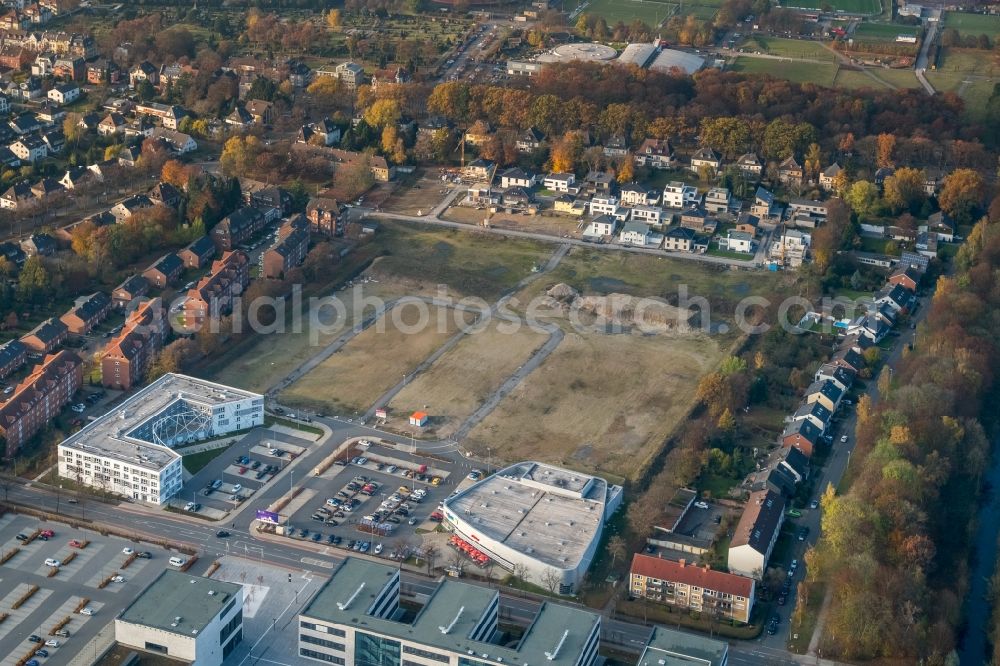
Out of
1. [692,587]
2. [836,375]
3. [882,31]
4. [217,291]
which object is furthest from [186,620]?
[882,31]

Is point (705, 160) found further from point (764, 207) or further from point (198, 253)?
point (198, 253)

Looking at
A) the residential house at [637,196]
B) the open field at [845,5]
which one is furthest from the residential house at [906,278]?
the open field at [845,5]

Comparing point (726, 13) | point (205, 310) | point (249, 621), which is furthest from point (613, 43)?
point (249, 621)

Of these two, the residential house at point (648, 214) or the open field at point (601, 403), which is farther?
the residential house at point (648, 214)

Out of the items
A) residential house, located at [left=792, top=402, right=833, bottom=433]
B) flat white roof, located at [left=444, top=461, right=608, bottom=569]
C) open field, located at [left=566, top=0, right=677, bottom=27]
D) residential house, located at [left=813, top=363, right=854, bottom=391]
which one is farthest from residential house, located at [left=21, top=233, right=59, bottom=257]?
open field, located at [left=566, top=0, right=677, bottom=27]

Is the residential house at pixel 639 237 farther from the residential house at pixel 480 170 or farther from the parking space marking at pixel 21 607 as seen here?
Answer: the parking space marking at pixel 21 607

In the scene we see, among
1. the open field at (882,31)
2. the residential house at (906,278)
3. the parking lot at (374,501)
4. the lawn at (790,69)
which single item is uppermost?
the open field at (882,31)
